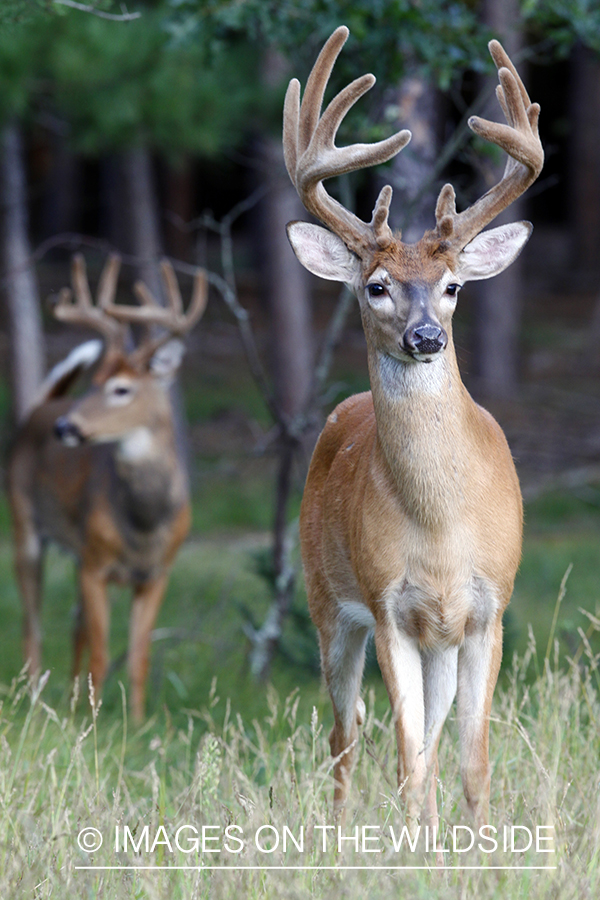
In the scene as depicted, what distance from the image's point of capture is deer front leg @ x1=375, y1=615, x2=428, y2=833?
322cm

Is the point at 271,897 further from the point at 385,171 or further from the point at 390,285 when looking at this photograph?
the point at 385,171

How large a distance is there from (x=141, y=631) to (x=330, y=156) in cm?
414

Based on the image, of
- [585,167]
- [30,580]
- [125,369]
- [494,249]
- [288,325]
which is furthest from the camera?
[585,167]

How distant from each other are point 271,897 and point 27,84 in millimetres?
8359

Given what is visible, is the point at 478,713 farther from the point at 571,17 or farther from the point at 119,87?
the point at 119,87

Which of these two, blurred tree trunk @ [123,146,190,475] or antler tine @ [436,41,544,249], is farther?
blurred tree trunk @ [123,146,190,475]

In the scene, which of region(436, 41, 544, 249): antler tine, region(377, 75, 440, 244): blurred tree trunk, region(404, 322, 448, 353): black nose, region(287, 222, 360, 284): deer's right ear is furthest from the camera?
region(377, 75, 440, 244): blurred tree trunk

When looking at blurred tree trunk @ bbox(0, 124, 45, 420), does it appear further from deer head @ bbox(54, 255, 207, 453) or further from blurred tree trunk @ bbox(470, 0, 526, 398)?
blurred tree trunk @ bbox(470, 0, 526, 398)

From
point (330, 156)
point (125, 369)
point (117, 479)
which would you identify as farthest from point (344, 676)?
point (125, 369)

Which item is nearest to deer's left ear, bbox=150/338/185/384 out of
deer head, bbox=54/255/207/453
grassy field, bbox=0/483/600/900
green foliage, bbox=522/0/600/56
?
deer head, bbox=54/255/207/453

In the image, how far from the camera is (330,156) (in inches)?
138

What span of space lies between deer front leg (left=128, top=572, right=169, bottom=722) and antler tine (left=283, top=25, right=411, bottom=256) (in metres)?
3.63

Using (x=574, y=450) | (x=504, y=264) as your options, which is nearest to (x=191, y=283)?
(x=574, y=450)

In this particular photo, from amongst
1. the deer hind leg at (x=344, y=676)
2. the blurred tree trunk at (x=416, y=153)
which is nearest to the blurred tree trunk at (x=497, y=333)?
the blurred tree trunk at (x=416, y=153)
